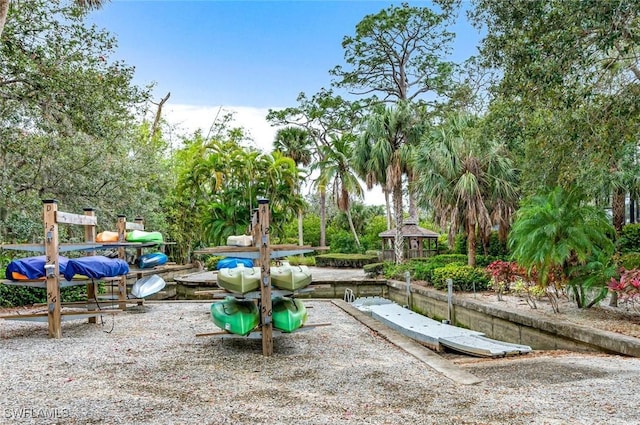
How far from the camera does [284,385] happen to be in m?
4.10

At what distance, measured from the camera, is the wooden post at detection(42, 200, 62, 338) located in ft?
20.0

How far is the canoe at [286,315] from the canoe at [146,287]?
4086 mm

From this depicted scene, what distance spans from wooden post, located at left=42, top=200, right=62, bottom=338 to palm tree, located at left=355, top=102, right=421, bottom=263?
13.6 m

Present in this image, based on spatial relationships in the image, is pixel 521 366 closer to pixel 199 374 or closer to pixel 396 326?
pixel 199 374

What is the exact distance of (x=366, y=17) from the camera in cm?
2556

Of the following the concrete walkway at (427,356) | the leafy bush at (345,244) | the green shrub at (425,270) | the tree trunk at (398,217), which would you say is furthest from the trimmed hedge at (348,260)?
the concrete walkway at (427,356)

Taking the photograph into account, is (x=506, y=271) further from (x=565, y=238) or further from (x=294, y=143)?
(x=294, y=143)

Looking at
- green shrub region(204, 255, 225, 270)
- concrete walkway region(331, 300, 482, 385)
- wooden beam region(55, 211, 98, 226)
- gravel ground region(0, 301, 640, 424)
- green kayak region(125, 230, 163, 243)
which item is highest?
wooden beam region(55, 211, 98, 226)

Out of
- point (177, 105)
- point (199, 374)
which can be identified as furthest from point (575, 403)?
point (177, 105)

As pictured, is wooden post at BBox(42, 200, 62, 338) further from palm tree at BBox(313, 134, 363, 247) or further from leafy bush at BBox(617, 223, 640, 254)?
palm tree at BBox(313, 134, 363, 247)

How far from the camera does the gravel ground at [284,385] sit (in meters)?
3.28

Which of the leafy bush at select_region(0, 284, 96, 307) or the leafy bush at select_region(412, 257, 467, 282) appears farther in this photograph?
the leafy bush at select_region(412, 257, 467, 282)

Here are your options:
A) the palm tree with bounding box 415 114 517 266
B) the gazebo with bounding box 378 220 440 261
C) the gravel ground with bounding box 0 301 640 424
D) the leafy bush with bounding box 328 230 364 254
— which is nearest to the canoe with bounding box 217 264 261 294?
the gravel ground with bounding box 0 301 640 424

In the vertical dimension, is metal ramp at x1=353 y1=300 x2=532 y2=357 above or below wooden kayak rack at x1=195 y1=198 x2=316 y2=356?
below
